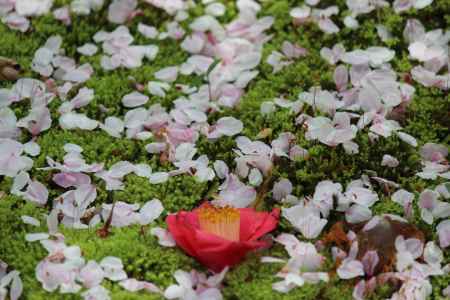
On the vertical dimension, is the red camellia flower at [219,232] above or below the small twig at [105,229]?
above

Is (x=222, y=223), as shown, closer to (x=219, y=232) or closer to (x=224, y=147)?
(x=219, y=232)

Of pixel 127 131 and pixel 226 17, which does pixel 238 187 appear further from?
pixel 226 17

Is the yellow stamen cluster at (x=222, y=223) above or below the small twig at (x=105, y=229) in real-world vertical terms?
above

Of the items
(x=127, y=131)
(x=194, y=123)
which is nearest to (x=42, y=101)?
(x=127, y=131)

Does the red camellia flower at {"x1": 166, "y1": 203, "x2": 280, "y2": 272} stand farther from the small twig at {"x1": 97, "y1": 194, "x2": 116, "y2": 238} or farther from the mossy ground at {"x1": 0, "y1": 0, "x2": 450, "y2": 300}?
the small twig at {"x1": 97, "y1": 194, "x2": 116, "y2": 238}

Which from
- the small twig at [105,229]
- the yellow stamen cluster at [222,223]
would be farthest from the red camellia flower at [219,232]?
the small twig at [105,229]

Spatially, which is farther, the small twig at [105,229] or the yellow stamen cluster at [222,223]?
the small twig at [105,229]

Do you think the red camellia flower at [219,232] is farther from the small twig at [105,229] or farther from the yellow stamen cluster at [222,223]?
the small twig at [105,229]
